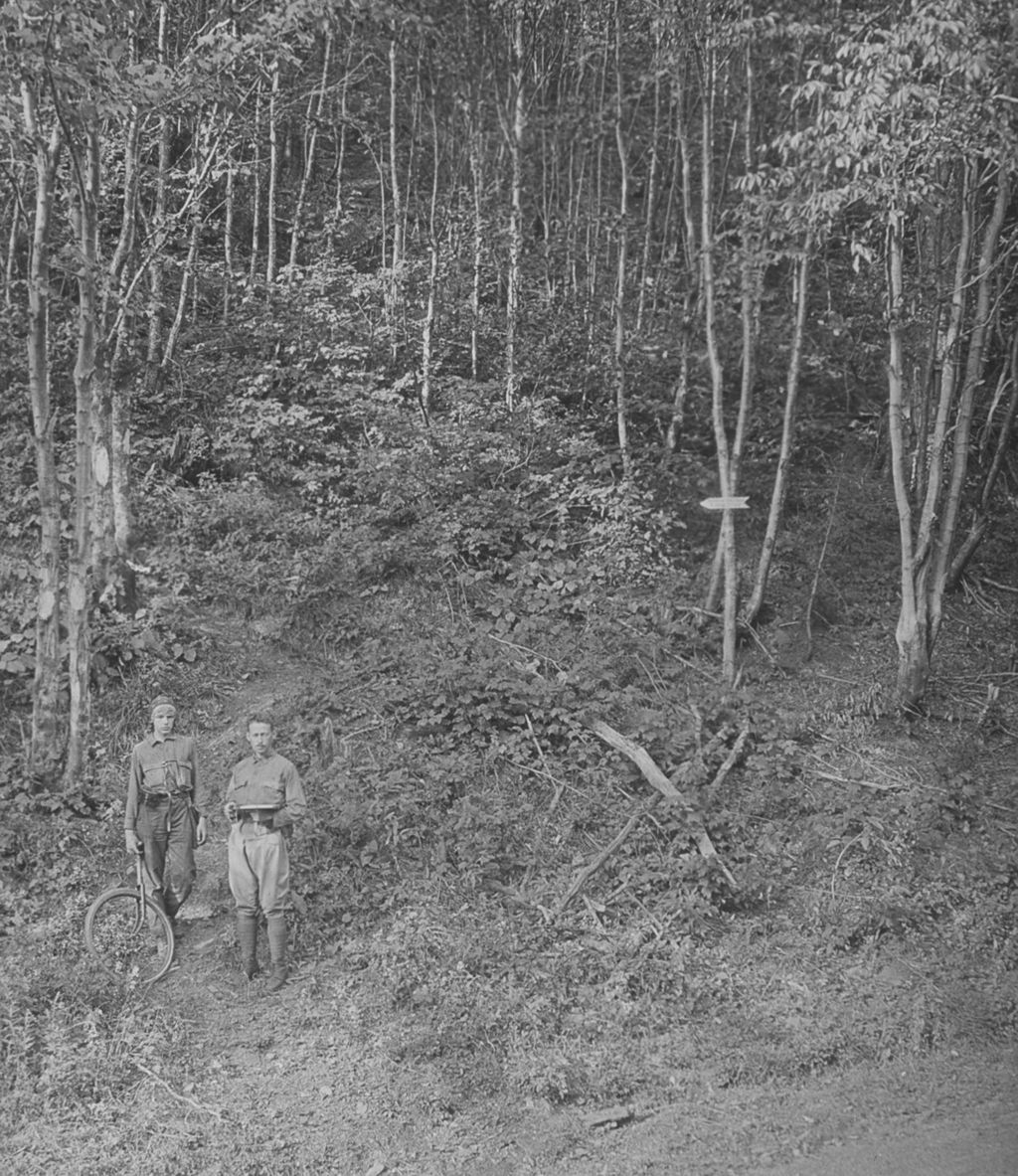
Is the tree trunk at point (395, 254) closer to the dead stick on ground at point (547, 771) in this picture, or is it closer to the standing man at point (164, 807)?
the dead stick on ground at point (547, 771)

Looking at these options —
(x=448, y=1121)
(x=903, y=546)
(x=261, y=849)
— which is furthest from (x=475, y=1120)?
(x=903, y=546)

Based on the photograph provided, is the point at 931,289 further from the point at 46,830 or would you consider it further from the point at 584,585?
the point at 46,830

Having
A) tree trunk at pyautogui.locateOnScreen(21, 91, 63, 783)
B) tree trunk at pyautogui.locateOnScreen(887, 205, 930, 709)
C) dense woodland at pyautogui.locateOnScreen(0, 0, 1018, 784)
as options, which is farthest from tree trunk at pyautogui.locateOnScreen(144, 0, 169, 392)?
tree trunk at pyautogui.locateOnScreen(887, 205, 930, 709)

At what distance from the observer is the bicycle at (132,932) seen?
20.0 ft

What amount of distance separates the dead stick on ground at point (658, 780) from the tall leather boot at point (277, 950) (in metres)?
3.30

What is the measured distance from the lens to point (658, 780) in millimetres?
8039

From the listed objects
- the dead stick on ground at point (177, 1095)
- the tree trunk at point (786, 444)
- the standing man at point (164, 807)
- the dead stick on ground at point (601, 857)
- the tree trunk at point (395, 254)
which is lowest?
the dead stick on ground at point (601, 857)

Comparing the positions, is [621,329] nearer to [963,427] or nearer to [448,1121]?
[963,427]

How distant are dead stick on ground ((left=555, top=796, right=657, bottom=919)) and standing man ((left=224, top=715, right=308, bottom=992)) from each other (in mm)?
2054

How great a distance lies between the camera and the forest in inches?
229

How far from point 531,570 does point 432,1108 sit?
23.0ft

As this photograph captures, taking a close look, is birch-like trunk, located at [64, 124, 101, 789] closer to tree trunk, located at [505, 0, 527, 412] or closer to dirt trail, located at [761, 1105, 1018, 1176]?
dirt trail, located at [761, 1105, 1018, 1176]

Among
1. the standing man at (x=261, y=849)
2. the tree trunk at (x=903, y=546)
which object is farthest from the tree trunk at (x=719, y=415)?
the standing man at (x=261, y=849)

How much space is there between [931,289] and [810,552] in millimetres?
3910
